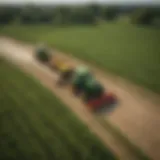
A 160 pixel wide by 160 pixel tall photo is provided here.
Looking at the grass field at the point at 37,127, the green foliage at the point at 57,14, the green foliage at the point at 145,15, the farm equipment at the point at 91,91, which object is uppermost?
the green foliage at the point at 145,15

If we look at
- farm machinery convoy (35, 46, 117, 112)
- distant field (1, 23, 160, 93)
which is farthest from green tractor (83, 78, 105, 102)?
distant field (1, 23, 160, 93)

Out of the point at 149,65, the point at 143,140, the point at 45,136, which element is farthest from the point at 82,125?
the point at 149,65

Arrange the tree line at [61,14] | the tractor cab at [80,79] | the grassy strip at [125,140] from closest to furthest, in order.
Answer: the grassy strip at [125,140] → the tractor cab at [80,79] → the tree line at [61,14]

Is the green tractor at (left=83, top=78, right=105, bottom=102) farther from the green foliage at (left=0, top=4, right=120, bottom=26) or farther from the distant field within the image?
the green foliage at (left=0, top=4, right=120, bottom=26)

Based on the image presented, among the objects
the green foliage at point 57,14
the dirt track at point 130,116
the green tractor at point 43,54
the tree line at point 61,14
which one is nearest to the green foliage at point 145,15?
the tree line at point 61,14

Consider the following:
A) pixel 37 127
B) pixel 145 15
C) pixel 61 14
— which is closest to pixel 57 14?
pixel 61 14

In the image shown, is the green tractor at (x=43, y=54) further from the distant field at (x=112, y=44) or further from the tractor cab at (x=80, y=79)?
the tractor cab at (x=80, y=79)
